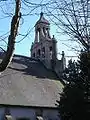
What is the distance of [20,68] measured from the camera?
29.5 metres

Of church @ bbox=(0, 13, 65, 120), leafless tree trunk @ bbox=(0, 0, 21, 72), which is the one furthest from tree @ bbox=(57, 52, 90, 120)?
leafless tree trunk @ bbox=(0, 0, 21, 72)

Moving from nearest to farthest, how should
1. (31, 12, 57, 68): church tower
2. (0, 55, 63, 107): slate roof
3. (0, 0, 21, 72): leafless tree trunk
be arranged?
(0, 0, 21, 72): leafless tree trunk, (0, 55, 63, 107): slate roof, (31, 12, 57, 68): church tower

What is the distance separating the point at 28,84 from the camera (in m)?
26.9

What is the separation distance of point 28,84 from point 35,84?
2.82 feet

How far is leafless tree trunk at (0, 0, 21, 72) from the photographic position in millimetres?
6790

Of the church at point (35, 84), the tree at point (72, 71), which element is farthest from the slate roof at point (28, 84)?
the tree at point (72, 71)

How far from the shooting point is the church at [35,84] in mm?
22766

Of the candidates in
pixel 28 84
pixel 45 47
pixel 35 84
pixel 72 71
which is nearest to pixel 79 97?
pixel 72 71

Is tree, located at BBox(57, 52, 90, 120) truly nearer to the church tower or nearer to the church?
the church

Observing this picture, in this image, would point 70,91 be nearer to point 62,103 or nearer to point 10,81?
point 62,103

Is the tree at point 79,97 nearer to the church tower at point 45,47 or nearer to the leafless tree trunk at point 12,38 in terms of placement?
the leafless tree trunk at point 12,38

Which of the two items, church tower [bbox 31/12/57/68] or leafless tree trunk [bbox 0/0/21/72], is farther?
church tower [bbox 31/12/57/68]

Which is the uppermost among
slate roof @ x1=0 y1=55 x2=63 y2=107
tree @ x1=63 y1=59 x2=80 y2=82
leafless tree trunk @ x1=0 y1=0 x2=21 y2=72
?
leafless tree trunk @ x1=0 y1=0 x2=21 y2=72

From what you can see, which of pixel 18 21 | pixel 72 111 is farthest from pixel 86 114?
pixel 18 21
